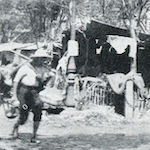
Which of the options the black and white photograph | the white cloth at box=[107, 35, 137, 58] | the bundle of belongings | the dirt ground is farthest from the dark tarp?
the dirt ground

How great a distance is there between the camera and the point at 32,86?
30.6ft

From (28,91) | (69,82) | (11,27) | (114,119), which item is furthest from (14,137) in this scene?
(11,27)

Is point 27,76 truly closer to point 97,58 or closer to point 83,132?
point 83,132

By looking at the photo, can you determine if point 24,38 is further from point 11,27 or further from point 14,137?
point 14,137

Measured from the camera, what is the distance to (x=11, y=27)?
3903cm

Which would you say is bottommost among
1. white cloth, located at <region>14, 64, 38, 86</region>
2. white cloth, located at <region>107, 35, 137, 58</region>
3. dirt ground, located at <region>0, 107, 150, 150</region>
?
dirt ground, located at <region>0, 107, 150, 150</region>

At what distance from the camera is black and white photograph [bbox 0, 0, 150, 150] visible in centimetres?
936

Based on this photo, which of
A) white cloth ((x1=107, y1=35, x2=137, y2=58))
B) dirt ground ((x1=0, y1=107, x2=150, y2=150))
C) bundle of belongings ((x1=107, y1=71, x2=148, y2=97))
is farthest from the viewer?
white cloth ((x1=107, y1=35, x2=137, y2=58))

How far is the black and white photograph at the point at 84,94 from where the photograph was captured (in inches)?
368

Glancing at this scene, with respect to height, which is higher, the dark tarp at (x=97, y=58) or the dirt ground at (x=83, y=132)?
the dark tarp at (x=97, y=58)

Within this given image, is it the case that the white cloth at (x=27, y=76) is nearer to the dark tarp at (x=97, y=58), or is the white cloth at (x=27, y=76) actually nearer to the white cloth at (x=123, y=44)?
the white cloth at (x=123, y=44)

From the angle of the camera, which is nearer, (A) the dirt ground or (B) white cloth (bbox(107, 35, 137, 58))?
(A) the dirt ground

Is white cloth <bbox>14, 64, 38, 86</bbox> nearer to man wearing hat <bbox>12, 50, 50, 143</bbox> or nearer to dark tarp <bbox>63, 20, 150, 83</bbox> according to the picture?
man wearing hat <bbox>12, 50, 50, 143</bbox>

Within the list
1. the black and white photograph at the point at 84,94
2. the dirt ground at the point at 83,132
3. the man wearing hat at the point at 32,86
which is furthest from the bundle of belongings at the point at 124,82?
the man wearing hat at the point at 32,86
